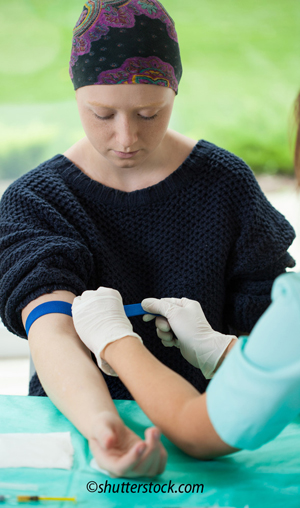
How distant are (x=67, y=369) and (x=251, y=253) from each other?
0.58 m

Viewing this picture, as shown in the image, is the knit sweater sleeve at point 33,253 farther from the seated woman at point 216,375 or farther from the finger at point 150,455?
the finger at point 150,455

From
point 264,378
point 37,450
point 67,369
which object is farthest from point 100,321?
point 264,378

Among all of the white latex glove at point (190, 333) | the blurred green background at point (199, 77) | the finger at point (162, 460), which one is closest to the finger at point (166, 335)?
the white latex glove at point (190, 333)

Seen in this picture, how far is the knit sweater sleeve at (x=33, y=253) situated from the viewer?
1.07 meters

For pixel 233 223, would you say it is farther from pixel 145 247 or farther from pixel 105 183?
pixel 105 183

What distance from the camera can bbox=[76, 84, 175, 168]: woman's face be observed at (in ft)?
3.49

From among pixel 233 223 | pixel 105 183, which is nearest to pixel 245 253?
pixel 233 223

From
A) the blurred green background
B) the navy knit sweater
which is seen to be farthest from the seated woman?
the blurred green background

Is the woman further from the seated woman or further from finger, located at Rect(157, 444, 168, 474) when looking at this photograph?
finger, located at Rect(157, 444, 168, 474)

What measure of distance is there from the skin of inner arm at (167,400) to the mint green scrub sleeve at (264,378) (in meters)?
0.04

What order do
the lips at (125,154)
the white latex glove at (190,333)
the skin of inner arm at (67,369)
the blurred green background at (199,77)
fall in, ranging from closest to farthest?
the skin of inner arm at (67,369)
the white latex glove at (190,333)
the lips at (125,154)
the blurred green background at (199,77)

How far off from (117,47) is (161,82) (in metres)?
0.12

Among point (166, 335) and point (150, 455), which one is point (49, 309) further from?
point (150, 455)

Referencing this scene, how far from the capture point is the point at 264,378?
→ 0.63 metres
